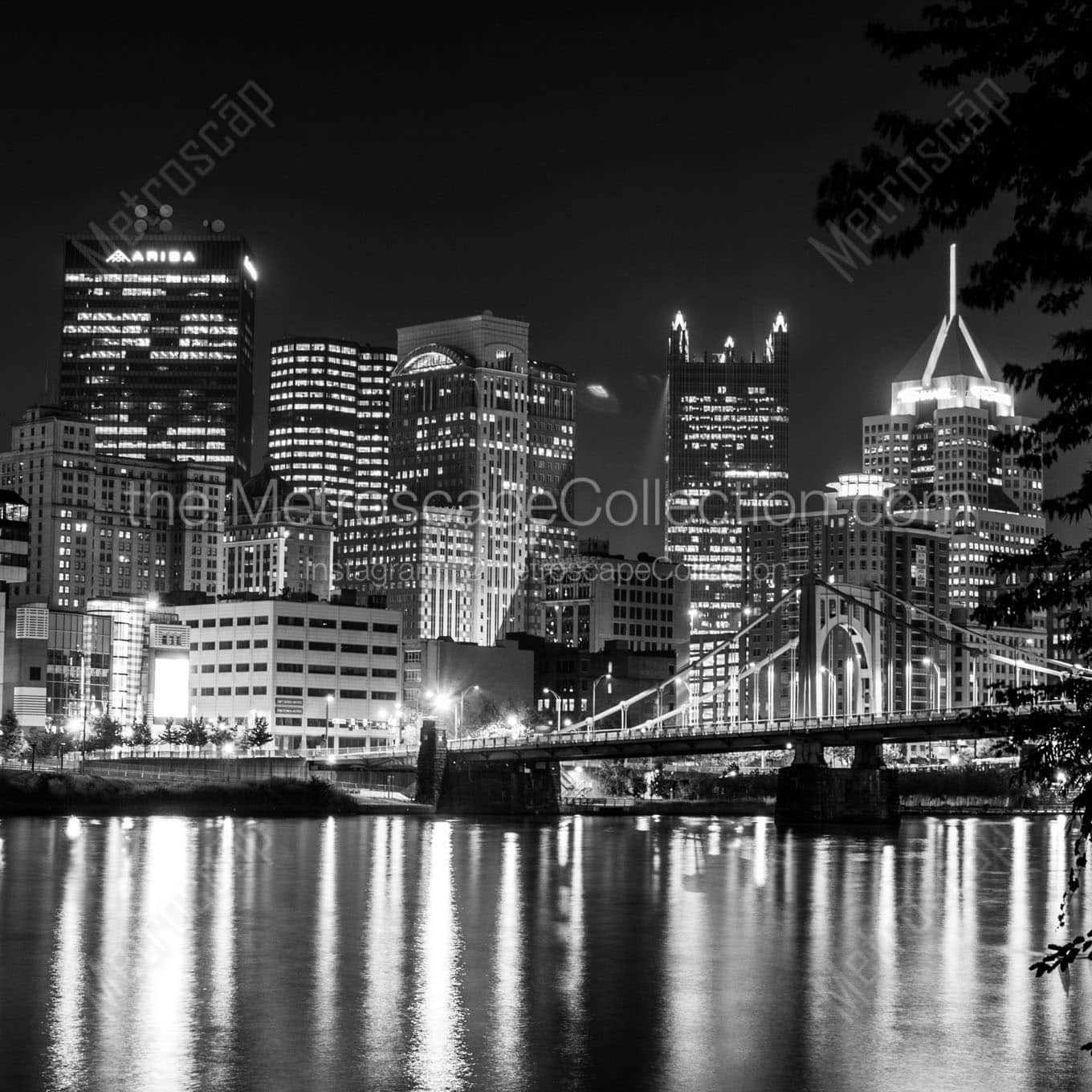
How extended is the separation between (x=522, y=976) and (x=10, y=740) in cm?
11850

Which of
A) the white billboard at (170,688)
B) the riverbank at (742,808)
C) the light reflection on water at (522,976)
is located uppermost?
the white billboard at (170,688)

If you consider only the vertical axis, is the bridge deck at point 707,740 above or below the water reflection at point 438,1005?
above

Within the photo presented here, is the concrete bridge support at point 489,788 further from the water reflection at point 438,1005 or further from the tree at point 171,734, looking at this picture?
the water reflection at point 438,1005

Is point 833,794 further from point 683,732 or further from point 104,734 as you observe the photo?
point 104,734

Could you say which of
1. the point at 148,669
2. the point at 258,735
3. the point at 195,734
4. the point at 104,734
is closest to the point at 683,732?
the point at 258,735

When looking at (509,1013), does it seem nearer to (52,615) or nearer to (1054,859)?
(1054,859)

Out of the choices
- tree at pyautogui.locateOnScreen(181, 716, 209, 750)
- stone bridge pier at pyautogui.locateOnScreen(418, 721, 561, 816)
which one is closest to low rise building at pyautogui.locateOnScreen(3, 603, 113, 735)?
tree at pyautogui.locateOnScreen(181, 716, 209, 750)

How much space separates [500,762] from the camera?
152 m

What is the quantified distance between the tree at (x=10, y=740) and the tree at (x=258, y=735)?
62.7 feet

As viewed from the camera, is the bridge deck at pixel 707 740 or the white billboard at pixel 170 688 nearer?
the bridge deck at pixel 707 740

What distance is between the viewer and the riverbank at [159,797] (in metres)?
130

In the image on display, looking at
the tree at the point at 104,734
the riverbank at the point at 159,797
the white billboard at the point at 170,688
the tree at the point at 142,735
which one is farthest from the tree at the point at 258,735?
the riverbank at the point at 159,797

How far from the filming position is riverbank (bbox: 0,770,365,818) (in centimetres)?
12962

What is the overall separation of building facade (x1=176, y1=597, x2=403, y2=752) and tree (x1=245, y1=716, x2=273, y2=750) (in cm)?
493
